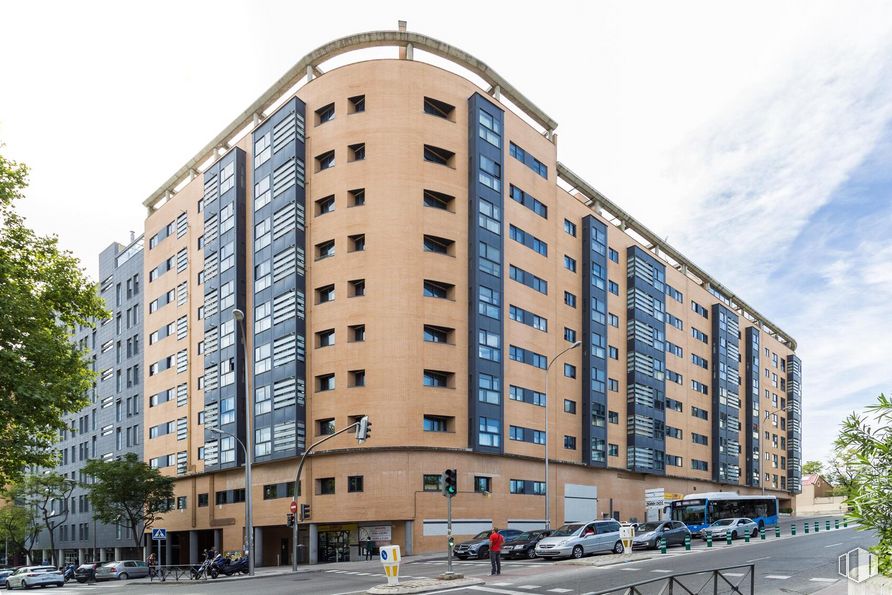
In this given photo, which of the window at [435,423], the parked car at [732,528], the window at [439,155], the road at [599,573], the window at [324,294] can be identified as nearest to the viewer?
the road at [599,573]

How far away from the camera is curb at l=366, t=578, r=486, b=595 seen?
845 inches

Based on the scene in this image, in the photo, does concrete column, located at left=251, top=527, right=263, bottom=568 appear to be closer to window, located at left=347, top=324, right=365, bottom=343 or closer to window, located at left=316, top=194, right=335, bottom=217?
window, located at left=347, top=324, right=365, bottom=343

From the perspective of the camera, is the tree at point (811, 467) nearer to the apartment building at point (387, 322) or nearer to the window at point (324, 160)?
the apartment building at point (387, 322)

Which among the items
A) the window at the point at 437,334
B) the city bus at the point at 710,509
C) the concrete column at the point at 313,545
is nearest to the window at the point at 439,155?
the window at the point at 437,334

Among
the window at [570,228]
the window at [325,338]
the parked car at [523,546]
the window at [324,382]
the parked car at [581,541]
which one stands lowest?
the parked car at [523,546]

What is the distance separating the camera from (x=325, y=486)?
1736 inches

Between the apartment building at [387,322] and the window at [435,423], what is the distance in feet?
0.47

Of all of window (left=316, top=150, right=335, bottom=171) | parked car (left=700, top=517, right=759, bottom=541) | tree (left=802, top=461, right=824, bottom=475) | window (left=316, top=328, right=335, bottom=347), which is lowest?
tree (left=802, top=461, right=824, bottom=475)

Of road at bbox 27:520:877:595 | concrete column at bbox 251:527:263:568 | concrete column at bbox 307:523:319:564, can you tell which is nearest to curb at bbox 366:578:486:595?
road at bbox 27:520:877:595

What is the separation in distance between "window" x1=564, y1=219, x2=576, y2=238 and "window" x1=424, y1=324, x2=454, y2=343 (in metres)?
17.5

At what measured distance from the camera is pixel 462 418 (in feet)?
150

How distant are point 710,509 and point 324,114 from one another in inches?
1438

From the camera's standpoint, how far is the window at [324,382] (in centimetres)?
4531

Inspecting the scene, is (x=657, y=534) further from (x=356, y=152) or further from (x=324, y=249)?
(x=356, y=152)
